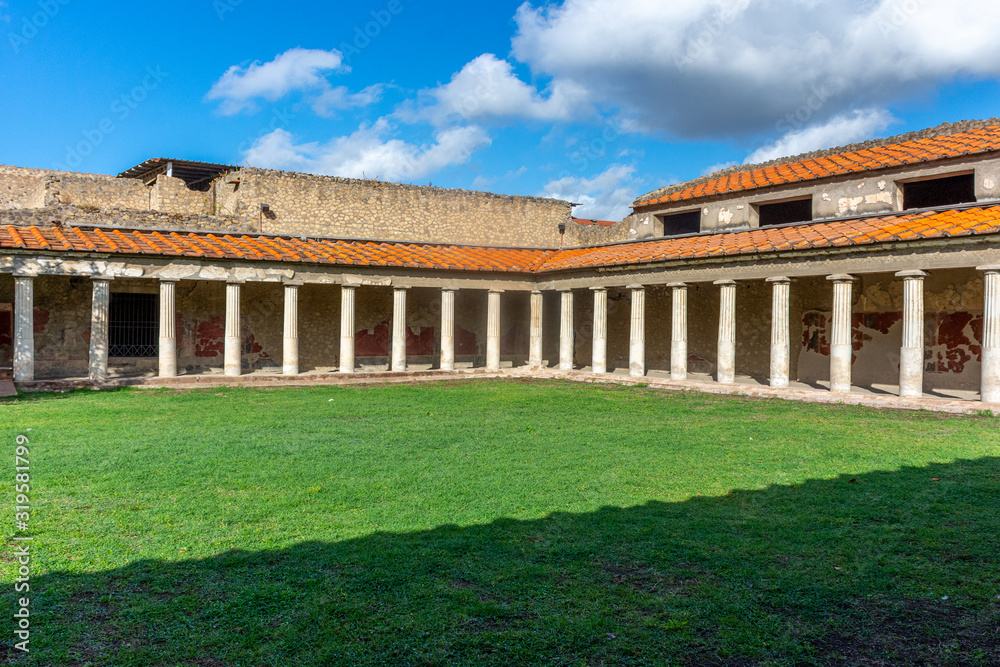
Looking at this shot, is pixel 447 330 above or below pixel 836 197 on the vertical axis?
below

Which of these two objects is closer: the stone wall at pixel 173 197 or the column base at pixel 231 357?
the column base at pixel 231 357

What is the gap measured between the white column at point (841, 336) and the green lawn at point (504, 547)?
5061 mm

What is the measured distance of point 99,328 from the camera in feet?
51.2

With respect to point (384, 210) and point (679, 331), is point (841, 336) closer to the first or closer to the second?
point (679, 331)

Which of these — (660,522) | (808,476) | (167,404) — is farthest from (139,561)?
(167,404)

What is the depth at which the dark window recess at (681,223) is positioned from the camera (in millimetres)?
20844

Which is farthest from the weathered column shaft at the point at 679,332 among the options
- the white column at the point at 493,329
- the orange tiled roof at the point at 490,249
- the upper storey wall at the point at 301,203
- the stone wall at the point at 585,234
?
the stone wall at the point at 585,234

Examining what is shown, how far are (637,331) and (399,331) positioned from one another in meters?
6.24

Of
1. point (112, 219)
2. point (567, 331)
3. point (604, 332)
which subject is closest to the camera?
point (112, 219)

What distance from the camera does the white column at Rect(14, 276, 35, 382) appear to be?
14750 mm

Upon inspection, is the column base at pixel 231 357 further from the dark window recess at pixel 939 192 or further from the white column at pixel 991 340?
the dark window recess at pixel 939 192

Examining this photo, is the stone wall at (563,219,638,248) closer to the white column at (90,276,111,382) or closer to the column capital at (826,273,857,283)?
the column capital at (826,273,857,283)

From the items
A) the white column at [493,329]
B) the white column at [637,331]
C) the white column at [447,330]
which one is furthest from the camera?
the white column at [493,329]

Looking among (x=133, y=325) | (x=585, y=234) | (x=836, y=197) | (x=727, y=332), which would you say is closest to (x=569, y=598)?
(x=727, y=332)
